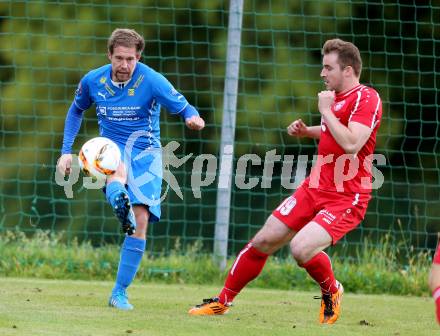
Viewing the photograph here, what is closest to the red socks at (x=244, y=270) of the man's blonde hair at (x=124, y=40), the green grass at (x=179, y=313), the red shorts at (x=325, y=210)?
Result: the green grass at (x=179, y=313)

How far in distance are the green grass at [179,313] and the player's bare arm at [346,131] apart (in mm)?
1095

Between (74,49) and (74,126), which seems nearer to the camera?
(74,126)

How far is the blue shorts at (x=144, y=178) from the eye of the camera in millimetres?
7258

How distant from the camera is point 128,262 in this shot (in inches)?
289

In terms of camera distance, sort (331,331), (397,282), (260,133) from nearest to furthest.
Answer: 1. (331,331)
2. (397,282)
3. (260,133)

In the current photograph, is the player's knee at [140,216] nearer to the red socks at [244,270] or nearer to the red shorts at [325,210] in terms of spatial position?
the red socks at [244,270]

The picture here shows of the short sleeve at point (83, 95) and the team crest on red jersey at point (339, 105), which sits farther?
the short sleeve at point (83, 95)

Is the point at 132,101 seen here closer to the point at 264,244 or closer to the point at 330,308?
the point at 264,244

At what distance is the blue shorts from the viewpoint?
726 cm

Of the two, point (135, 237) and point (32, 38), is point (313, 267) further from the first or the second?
point (32, 38)

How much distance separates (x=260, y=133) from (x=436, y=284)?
721 centimetres

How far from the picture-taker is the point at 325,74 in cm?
686

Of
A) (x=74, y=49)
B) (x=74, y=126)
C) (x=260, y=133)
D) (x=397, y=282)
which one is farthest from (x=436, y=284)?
(x=74, y=49)

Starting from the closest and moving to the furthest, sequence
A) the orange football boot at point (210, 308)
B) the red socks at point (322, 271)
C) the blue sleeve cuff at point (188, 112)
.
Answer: the red socks at point (322, 271) → the orange football boot at point (210, 308) → the blue sleeve cuff at point (188, 112)
